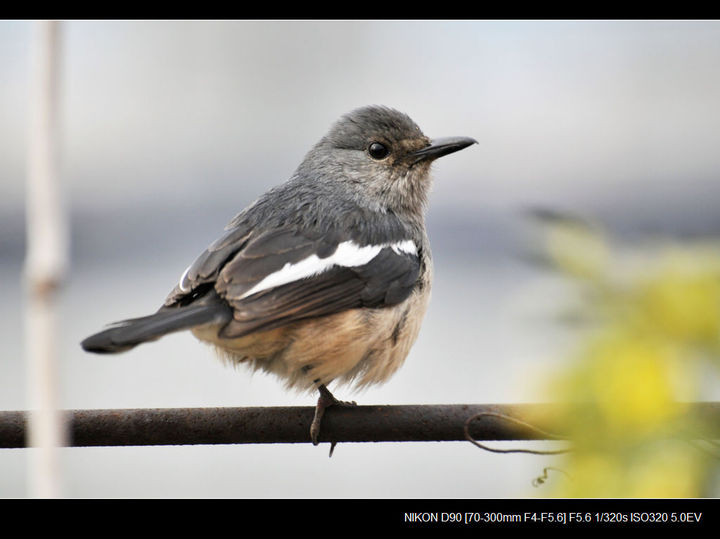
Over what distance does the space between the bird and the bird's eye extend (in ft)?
0.22

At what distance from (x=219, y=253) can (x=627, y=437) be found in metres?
2.36

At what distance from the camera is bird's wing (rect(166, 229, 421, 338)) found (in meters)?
3.04

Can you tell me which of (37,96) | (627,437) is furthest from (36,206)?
(627,437)

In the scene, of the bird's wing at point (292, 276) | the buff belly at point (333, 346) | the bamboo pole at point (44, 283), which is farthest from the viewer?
the buff belly at point (333, 346)

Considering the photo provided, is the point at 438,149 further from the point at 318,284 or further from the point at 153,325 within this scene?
the point at 153,325

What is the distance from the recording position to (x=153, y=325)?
270 centimetres

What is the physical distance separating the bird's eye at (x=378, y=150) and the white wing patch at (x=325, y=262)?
572mm

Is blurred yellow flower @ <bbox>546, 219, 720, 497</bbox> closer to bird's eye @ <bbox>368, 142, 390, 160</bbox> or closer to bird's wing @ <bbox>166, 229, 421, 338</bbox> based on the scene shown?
bird's wing @ <bbox>166, 229, 421, 338</bbox>

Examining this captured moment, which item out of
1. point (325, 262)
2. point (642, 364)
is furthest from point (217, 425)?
point (642, 364)

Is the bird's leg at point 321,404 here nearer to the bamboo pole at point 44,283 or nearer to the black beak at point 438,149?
the black beak at point 438,149

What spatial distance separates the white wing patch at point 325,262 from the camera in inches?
124

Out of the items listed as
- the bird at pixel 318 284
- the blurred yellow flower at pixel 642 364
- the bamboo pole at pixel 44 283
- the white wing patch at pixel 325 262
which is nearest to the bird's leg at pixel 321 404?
the bird at pixel 318 284

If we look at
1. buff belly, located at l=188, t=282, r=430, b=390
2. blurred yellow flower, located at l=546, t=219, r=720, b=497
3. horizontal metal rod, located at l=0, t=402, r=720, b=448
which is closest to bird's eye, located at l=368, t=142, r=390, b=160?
buff belly, located at l=188, t=282, r=430, b=390

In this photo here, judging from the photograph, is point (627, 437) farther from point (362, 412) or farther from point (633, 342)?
point (362, 412)
